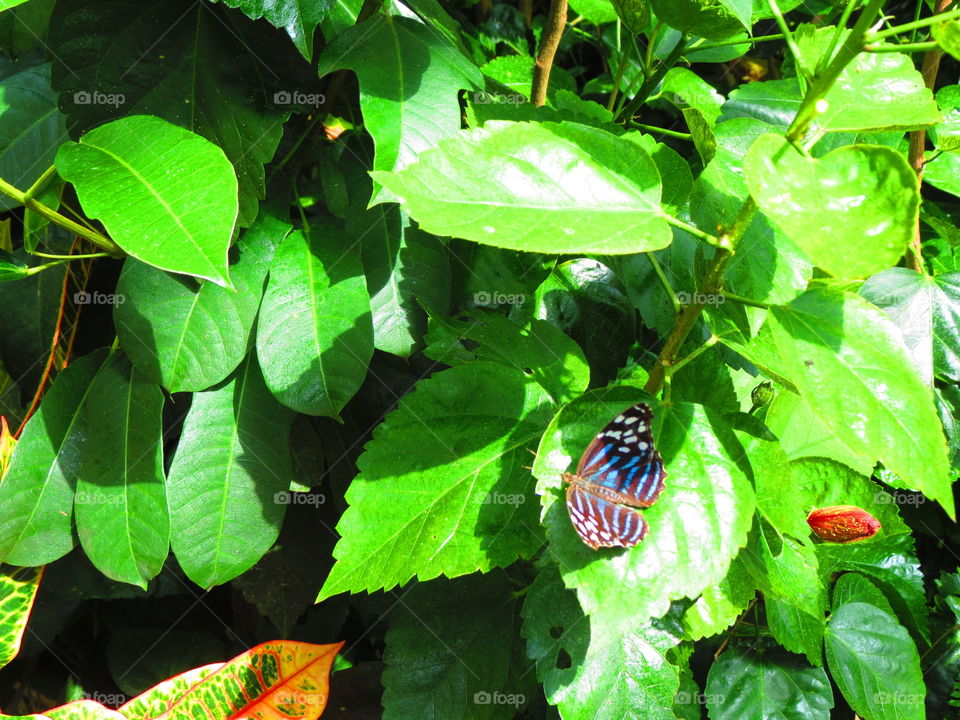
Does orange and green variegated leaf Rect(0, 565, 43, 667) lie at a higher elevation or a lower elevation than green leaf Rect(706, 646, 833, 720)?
higher

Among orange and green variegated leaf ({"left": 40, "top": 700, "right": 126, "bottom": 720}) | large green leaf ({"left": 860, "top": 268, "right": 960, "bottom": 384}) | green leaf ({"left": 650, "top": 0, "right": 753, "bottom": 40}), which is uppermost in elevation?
green leaf ({"left": 650, "top": 0, "right": 753, "bottom": 40})

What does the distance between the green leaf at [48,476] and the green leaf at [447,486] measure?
0.58 meters

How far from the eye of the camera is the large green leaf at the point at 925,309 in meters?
1.12

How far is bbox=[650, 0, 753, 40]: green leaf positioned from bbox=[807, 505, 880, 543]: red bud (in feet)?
1.92

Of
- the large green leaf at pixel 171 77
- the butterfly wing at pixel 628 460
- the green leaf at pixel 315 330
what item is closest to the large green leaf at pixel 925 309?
the butterfly wing at pixel 628 460

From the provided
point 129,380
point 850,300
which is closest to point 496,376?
point 850,300

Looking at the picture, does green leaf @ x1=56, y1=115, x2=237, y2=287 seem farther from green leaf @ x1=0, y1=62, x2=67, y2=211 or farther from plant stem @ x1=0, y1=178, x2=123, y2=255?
green leaf @ x1=0, y1=62, x2=67, y2=211

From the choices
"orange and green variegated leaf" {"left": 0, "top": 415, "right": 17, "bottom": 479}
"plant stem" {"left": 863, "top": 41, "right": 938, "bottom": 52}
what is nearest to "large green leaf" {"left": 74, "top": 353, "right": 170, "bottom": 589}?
"orange and green variegated leaf" {"left": 0, "top": 415, "right": 17, "bottom": 479}

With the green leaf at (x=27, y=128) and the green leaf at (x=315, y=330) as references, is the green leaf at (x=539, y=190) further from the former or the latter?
the green leaf at (x=27, y=128)

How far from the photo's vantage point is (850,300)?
25.3 inches

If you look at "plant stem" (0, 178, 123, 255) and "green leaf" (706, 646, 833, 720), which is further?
"green leaf" (706, 646, 833, 720)

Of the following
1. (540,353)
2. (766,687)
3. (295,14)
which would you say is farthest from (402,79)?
(766,687)

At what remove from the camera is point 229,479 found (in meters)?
1.10

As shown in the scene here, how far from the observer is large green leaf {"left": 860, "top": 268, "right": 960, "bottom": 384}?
44.2 inches
